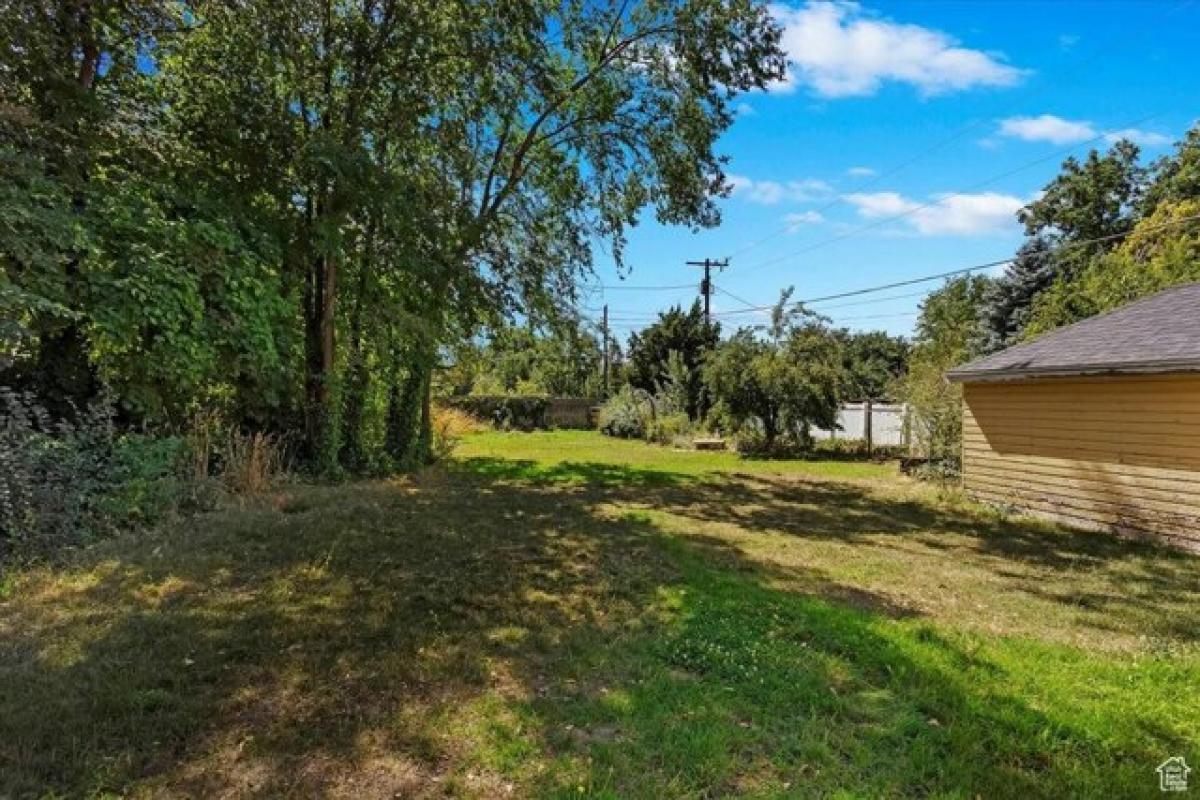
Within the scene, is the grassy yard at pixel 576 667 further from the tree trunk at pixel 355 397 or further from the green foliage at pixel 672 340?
the green foliage at pixel 672 340

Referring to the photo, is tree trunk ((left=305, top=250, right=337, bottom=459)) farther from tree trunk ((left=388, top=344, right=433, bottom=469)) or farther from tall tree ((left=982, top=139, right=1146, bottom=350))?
tall tree ((left=982, top=139, right=1146, bottom=350))

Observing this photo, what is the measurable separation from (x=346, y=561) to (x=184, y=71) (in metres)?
6.42

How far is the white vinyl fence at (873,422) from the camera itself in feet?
54.0

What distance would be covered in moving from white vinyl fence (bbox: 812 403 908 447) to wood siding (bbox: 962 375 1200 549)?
641 cm

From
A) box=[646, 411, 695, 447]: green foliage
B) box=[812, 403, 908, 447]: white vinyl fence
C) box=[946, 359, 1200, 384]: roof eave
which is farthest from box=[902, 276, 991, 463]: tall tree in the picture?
box=[646, 411, 695, 447]: green foliage

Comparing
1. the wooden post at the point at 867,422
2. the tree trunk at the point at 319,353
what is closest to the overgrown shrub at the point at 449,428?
the tree trunk at the point at 319,353

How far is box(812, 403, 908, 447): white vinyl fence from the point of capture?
1645 centimetres

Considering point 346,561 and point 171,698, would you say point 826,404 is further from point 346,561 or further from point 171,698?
point 171,698

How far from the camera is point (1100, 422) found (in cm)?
809

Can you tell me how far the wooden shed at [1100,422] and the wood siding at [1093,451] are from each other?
0.01 m

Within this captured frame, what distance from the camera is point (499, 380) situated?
29281mm

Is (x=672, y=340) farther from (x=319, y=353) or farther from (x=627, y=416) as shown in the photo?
(x=319, y=353)

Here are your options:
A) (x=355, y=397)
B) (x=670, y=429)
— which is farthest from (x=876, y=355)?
(x=355, y=397)

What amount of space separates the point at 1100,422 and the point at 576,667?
785 centimetres
